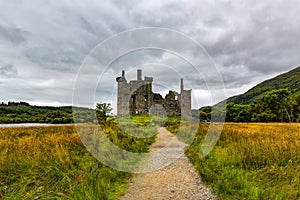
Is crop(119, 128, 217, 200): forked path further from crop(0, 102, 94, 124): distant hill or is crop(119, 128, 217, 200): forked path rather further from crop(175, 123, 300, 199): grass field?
crop(0, 102, 94, 124): distant hill

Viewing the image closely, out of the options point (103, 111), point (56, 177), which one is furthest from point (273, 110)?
point (56, 177)

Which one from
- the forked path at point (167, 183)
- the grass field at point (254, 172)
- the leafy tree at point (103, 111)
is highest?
the leafy tree at point (103, 111)

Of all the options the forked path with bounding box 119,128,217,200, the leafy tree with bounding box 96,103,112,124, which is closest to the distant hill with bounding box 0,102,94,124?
the leafy tree with bounding box 96,103,112,124

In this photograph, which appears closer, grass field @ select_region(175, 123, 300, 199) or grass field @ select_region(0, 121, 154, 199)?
grass field @ select_region(0, 121, 154, 199)

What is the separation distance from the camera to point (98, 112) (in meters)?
19.8

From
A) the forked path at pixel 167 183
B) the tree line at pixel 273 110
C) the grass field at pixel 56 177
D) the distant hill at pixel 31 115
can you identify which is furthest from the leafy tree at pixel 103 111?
the tree line at pixel 273 110

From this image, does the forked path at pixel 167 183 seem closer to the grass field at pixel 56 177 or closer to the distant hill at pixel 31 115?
the grass field at pixel 56 177

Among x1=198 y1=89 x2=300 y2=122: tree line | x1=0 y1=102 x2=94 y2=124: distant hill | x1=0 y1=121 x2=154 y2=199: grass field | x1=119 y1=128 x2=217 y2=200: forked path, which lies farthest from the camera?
x1=198 y1=89 x2=300 y2=122: tree line

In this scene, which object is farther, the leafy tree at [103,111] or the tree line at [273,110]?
the tree line at [273,110]

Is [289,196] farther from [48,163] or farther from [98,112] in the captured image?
[98,112]

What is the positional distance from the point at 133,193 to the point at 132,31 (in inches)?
281

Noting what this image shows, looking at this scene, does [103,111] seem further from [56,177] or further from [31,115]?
[31,115]

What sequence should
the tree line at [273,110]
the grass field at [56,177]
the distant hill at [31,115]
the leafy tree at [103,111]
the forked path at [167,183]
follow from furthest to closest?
the tree line at [273,110], the distant hill at [31,115], the leafy tree at [103,111], the forked path at [167,183], the grass field at [56,177]

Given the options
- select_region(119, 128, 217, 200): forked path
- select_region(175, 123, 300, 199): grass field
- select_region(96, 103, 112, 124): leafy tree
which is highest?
select_region(96, 103, 112, 124): leafy tree
